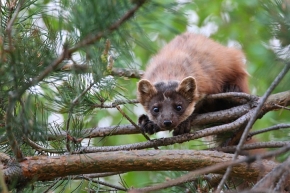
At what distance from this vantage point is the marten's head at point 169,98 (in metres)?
7.34

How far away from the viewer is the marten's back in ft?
25.6

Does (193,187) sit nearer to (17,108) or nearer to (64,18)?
(17,108)

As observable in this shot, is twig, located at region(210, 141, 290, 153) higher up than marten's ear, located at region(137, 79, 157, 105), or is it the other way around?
marten's ear, located at region(137, 79, 157, 105)

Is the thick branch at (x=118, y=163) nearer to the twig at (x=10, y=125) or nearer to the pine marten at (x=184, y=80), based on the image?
the twig at (x=10, y=125)

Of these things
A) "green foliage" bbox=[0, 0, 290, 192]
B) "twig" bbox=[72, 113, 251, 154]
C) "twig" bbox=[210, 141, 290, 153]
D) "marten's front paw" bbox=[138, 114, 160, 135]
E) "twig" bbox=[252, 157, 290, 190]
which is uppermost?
"green foliage" bbox=[0, 0, 290, 192]

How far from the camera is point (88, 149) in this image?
219 inches

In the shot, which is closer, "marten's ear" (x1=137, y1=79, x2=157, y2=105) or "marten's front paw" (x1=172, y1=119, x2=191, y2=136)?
"marten's front paw" (x1=172, y1=119, x2=191, y2=136)

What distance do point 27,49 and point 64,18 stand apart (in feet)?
2.56

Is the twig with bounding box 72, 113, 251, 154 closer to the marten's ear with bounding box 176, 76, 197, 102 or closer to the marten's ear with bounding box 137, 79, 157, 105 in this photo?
the marten's ear with bounding box 176, 76, 197, 102

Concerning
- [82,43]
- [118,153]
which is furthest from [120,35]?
[118,153]

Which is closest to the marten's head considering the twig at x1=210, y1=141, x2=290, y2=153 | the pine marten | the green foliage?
the pine marten

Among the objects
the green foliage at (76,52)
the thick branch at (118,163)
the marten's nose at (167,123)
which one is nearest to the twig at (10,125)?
the green foliage at (76,52)

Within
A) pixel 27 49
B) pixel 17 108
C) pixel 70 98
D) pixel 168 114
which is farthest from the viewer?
pixel 168 114

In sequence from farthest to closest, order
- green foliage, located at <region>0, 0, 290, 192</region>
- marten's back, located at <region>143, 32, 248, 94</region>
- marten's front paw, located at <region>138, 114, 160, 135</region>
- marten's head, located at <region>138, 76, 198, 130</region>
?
marten's back, located at <region>143, 32, 248, 94</region> → marten's front paw, located at <region>138, 114, 160, 135</region> → marten's head, located at <region>138, 76, 198, 130</region> → green foliage, located at <region>0, 0, 290, 192</region>
